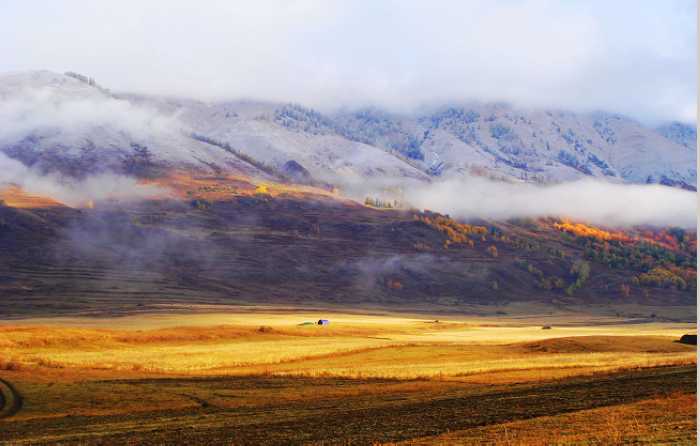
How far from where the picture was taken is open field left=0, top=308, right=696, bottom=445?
152 feet

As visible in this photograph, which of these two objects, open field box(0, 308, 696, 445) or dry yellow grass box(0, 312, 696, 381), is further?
dry yellow grass box(0, 312, 696, 381)

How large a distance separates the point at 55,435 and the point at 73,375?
107 feet

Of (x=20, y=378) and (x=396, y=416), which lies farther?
(x=20, y=378)

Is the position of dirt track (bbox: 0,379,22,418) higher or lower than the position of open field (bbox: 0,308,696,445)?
lower

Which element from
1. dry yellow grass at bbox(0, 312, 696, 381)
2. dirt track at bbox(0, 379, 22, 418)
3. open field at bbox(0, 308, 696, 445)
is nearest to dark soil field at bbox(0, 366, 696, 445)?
open field at bbox(0, 308, 696, 445)

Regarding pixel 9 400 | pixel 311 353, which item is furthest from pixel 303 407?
pixel 311 353

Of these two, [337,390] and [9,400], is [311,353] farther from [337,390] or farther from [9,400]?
[9,400]

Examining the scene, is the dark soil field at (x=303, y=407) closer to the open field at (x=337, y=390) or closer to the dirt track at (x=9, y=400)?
the open field at (x=337, y=390)

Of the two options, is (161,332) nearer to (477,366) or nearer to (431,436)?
(477,366)

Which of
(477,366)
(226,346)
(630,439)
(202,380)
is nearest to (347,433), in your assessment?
(630,439)

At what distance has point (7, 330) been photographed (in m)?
118

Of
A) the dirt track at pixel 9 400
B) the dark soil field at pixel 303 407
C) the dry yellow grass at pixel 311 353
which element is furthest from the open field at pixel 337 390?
the dirt track at pixel 9 400

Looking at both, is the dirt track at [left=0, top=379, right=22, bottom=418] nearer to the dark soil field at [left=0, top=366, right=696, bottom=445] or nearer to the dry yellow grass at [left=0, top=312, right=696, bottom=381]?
the dark soil field at [left=0, top=366, right=696, bottom=445]

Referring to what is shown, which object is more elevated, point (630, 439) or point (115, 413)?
point (630, 439)
